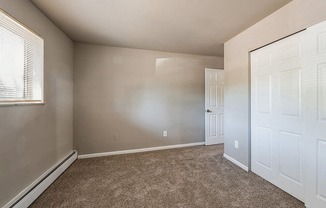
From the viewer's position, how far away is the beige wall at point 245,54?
5.39 ft

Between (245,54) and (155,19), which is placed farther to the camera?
(245,54)

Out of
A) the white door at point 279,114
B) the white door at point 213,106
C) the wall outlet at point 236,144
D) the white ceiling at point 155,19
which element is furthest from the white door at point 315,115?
the white door at point 213,106

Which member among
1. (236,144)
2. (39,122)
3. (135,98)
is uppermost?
(135,98)

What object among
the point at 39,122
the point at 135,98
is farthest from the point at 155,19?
the point at 39,122

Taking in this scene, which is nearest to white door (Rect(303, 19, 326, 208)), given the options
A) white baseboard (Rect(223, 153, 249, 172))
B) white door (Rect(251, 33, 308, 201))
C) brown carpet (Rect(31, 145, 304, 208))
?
white door (Rect(251, 33, 308, 201))

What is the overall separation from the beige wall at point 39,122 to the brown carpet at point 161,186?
39cm

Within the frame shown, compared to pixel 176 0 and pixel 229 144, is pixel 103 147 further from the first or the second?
pixel 176 0

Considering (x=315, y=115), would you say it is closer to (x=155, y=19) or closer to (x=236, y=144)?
(x=236, y=144)

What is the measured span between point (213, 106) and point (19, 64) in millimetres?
3773

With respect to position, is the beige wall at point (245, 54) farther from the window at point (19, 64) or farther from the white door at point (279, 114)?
the window at point (19, 64)

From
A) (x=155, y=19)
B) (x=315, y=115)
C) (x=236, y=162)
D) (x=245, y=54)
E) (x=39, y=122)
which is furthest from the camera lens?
(x=236, y=162)

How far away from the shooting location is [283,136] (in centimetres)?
195

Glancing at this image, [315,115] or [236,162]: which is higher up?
[315,115]

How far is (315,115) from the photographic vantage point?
5.01ft
